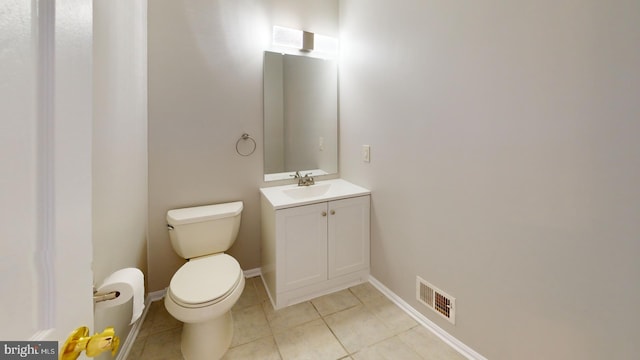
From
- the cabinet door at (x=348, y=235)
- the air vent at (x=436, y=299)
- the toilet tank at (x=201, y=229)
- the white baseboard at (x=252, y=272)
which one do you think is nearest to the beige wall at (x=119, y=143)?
the toilet tank at (x=201, y=229)

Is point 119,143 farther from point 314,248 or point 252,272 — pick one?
point 252,272

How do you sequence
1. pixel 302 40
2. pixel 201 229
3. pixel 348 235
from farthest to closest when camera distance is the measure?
pixel 302 40, pixel 348 235, pixel 201 229

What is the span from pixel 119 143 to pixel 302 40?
167cm

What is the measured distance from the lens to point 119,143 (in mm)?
1432

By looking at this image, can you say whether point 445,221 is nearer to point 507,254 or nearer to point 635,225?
point 507,254

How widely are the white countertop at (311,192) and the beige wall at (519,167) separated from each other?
1.26ft

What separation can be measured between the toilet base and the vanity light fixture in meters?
2.15

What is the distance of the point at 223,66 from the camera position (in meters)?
2.12

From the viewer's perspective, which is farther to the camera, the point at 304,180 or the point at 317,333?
the point at 304,180

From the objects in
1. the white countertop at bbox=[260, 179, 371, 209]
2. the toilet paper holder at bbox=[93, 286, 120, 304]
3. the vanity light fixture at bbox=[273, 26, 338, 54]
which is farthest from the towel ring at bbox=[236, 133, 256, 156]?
the toilet paper holder at bbox=[93, 286, 120, 304]

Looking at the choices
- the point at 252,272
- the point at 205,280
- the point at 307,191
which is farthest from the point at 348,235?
the point at 205,280

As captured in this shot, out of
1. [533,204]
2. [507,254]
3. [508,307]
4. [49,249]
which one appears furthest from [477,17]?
[49,249]

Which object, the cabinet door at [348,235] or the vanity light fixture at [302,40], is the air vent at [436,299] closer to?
the cabinet door at [348,235]

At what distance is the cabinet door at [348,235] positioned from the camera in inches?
82.6
